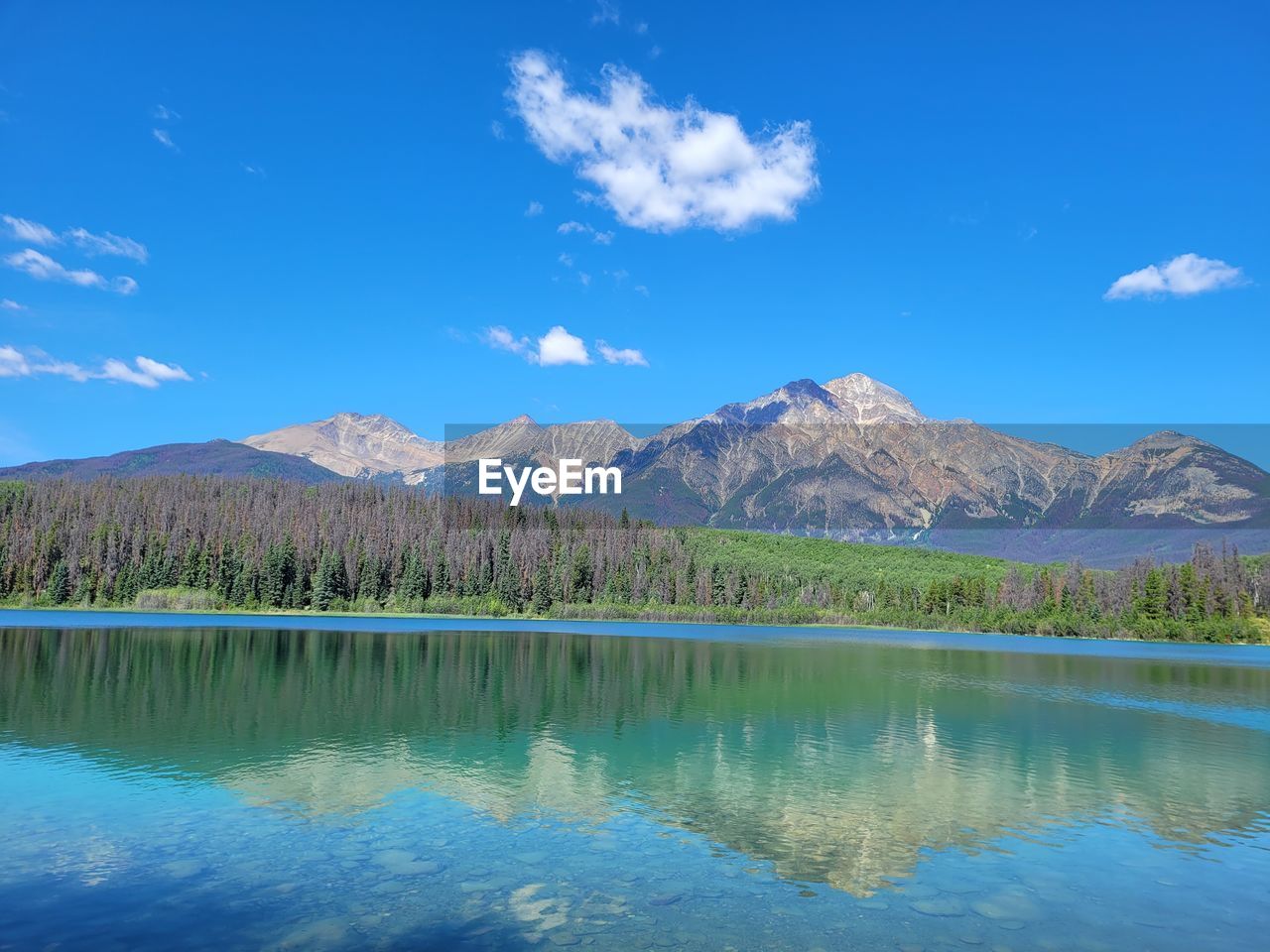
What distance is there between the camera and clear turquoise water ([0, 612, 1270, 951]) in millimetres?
18344

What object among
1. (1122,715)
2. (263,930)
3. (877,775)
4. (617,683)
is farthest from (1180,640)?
(263,930)

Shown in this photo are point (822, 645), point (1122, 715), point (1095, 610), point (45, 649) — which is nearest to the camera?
point (1122, 715)

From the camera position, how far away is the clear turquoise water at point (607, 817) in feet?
60.2

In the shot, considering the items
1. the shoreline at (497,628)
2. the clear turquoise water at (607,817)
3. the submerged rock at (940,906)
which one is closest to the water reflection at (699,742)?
the clear turquoise water at (607,817)

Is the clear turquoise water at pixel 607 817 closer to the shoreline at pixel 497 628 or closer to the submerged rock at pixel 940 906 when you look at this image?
the submerged rock at pixel 940 906

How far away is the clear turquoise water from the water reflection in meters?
0.22

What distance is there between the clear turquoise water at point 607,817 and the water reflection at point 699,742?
0.71 feet

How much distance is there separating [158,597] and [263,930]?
17481 cm

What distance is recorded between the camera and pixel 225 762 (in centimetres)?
3162

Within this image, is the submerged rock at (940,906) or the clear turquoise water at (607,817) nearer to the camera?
the clear turquoise water at (607,817)

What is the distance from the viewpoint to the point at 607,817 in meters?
26.7

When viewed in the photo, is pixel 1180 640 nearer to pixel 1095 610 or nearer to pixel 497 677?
pixel 1095 610

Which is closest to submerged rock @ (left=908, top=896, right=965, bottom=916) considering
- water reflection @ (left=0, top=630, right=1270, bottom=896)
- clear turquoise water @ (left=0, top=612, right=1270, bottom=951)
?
clear turquoise water @ (left=0, top=612, right=1270, bottom=951)

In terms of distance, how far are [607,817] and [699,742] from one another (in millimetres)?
14364
